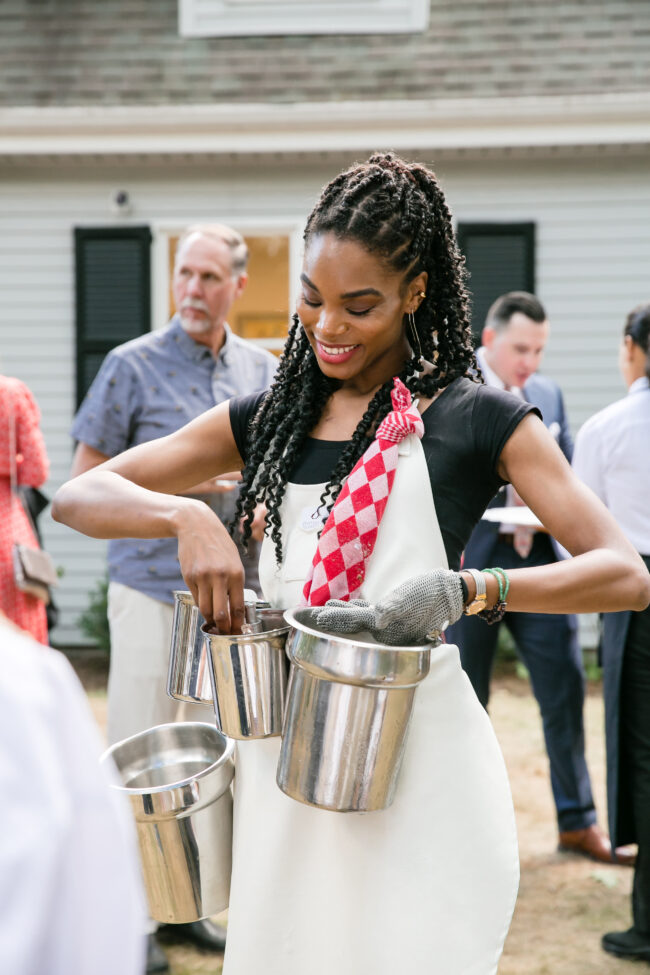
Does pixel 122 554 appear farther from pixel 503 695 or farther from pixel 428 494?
pixel 503 695

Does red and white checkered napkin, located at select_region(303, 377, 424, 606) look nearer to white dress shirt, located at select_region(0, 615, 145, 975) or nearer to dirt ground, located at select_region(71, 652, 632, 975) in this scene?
white dress shirt, located at select_region(0, 615, 145, 975)

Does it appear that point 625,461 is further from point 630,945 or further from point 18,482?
point 18,482

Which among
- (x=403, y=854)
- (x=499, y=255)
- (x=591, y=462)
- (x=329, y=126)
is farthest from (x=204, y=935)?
(x=329, y=126)

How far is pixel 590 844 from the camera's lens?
4809 millimetres

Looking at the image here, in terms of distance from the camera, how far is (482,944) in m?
1.70

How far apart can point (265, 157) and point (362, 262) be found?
713 cm

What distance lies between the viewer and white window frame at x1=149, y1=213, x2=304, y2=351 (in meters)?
8.64

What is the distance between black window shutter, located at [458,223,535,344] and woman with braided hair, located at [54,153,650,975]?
6785 mm

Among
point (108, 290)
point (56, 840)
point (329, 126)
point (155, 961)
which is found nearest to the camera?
point (56, 840)

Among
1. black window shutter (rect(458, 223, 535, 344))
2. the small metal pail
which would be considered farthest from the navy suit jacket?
black window shutter (rect(458, 223, 535, 344))

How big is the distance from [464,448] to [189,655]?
0.67 metres

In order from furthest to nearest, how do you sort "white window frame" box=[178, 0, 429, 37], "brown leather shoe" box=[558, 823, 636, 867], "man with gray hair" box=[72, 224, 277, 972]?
1. "white window frame" box=[178, 0, 429, 37]
2. "brown leather shoe" box=[558, 823, 636, 867]
3. "man with gray hair" box=[72, 224, 277, 972]

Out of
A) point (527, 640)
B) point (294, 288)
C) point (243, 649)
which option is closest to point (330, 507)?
point (243, 649)

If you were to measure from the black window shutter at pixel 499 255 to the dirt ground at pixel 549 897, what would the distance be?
3795 mm
